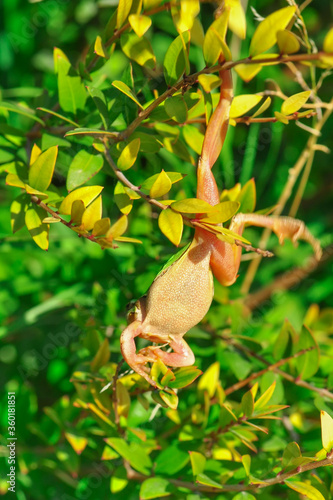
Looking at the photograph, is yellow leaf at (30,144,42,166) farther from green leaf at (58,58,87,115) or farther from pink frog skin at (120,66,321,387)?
pink frog skin at (120,66,321,387)

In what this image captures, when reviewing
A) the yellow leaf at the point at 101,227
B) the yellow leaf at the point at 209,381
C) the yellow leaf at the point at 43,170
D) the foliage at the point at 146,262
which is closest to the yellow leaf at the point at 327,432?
the foliage at the point at 146,262

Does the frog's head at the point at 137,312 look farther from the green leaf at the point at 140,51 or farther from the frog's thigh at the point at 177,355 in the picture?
the green leaf at the point at 140,51

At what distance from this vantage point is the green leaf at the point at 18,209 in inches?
25.2

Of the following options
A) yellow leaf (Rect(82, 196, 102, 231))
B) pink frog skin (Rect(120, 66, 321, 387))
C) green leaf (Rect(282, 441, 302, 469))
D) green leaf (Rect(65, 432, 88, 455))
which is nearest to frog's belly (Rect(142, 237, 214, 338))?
pink frog skin (Rect(120, 66, 321, 387))

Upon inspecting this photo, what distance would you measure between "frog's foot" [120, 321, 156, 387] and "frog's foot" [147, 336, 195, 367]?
17mm

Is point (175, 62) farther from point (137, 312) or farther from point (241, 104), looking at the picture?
point (137, 312)

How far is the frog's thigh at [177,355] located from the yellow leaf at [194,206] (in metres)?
0.17

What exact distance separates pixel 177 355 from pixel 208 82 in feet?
1.10

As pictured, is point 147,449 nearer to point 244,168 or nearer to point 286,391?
point 286,391

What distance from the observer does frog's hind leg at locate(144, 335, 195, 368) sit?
2.03 ft

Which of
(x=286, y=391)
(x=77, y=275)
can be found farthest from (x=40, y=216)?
(x=286, y=391)

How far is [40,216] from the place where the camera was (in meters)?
0.62

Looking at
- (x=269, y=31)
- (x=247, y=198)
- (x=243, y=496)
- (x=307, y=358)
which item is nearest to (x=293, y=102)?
(x=269, y=31)

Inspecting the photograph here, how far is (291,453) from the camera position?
2.07 ft
